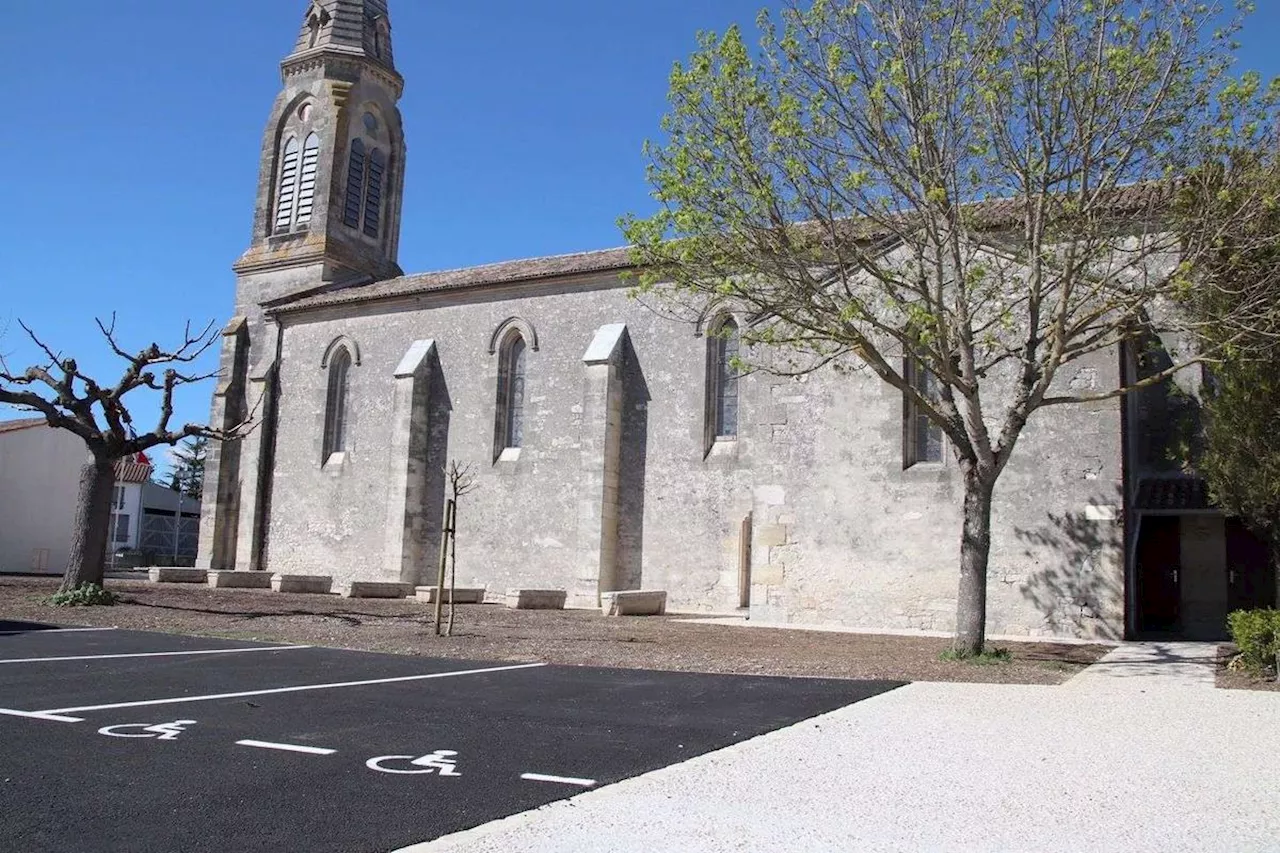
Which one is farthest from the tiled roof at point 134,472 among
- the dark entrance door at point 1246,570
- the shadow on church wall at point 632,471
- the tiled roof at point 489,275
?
the dark entrance door at point 1246,570

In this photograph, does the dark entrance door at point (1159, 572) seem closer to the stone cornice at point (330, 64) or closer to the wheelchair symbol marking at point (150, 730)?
the wheelchair symbol marking at point (150, 730)

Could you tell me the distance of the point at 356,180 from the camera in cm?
3177

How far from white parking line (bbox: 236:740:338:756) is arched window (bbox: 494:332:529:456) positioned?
1875 cm

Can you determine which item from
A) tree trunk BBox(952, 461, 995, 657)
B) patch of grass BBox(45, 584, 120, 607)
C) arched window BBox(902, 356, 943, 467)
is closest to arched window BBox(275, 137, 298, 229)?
patch of grass BBox(45, 584, 120, 607)

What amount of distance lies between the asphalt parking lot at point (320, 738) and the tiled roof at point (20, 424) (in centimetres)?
2429

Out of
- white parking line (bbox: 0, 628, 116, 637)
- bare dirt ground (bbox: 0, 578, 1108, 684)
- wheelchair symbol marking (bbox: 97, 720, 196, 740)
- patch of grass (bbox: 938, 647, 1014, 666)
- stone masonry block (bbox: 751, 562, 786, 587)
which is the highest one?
stone masonry block (bbox: 751, 562, 786, 587)

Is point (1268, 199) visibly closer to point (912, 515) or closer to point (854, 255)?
point (854, 255)

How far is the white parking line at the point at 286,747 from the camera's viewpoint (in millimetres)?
5832

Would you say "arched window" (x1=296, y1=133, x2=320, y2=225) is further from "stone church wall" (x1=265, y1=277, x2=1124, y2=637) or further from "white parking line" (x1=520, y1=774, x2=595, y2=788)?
"white parking line" (x1=520, y1=774, x2=595, y2=788)

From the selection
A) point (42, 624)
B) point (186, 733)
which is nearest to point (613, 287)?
point (42, 624)

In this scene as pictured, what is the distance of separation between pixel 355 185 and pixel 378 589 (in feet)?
49.0

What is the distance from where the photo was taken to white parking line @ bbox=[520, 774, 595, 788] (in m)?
5.31

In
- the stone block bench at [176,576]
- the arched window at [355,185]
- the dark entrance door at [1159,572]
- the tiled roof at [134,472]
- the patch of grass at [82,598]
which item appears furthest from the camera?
the tiled roof at [134,472]

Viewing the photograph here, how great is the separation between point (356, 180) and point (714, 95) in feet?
72.7
